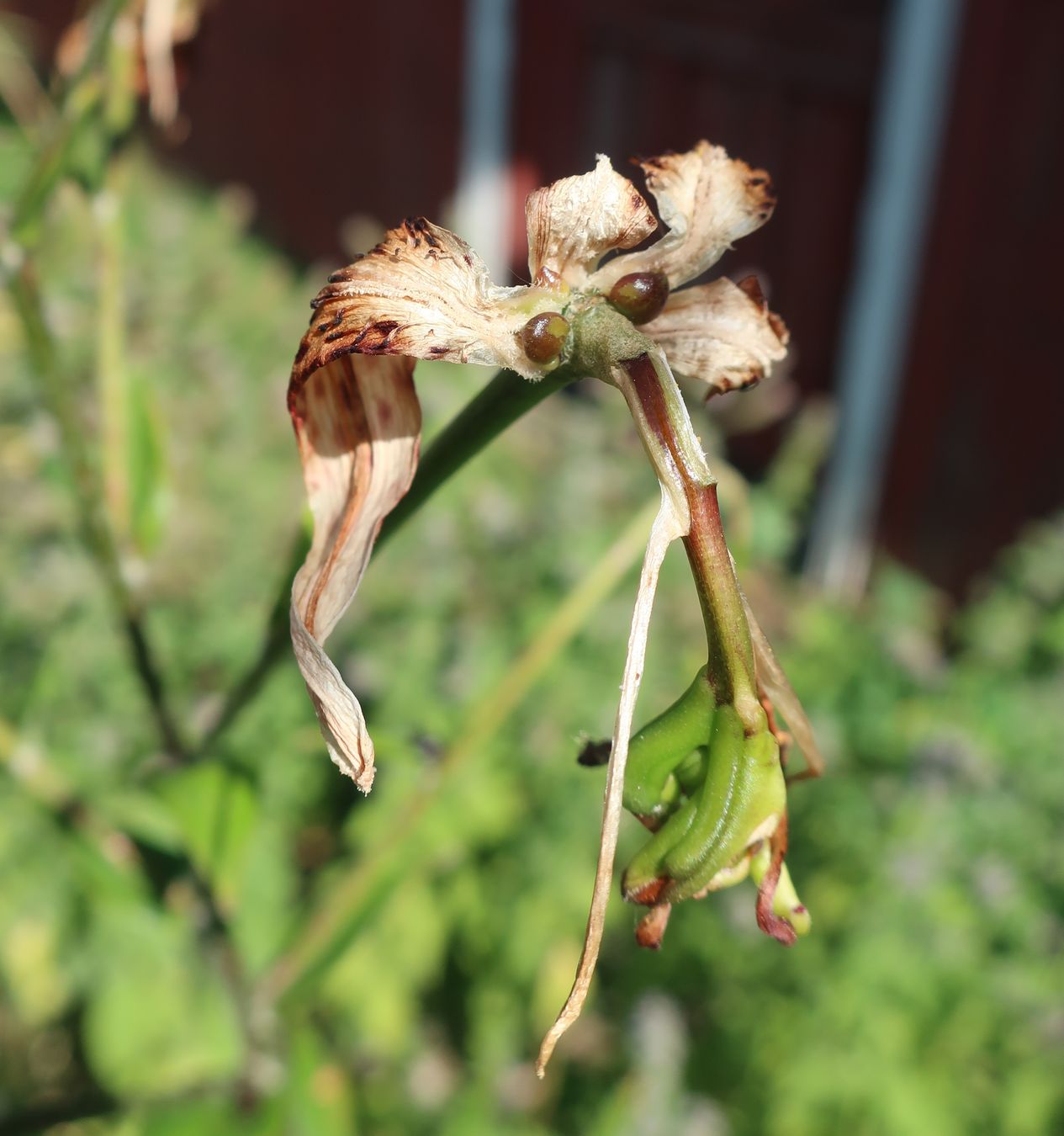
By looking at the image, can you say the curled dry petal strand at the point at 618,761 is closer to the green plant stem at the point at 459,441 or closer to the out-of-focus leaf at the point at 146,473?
the green plant stem at the point at 459,441

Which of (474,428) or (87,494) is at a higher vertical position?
(474,428)

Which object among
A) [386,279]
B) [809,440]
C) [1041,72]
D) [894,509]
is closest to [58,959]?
[386,279]

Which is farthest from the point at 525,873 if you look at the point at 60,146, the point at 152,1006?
the point at 60,146

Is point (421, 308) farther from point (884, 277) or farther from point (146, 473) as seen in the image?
point (884, 277)

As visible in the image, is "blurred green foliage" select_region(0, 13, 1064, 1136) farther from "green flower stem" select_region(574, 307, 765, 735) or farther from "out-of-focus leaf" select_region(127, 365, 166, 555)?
"green flower stem" select_region(574, 307, 765, 735)

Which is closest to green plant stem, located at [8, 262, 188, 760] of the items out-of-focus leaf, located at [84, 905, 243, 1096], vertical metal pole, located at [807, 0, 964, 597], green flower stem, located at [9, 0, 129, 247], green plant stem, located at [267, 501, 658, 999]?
green flower stem, located at [9, 0, 129, 247]

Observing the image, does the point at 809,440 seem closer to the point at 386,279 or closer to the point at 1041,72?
the point at 1041,72
